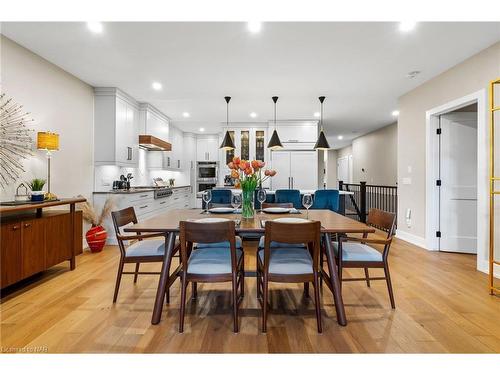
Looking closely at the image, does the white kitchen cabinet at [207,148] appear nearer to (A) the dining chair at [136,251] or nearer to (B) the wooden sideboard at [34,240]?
(B) the wooden sideboard at [34,240]

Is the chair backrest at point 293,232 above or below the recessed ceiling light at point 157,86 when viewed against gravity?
below

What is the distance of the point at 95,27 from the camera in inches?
113

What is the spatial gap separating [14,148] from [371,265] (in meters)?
3.93

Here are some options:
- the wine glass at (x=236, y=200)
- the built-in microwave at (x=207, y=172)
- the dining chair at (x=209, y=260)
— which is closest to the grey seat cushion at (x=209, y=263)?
the dining chair at (x=209, y=260)

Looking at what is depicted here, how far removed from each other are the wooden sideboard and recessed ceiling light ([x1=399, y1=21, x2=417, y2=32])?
396 centimetres

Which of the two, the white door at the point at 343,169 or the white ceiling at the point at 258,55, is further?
the white door at the point at 343,169

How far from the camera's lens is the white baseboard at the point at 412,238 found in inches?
178

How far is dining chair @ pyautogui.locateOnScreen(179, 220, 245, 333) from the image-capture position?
1968 millimetres

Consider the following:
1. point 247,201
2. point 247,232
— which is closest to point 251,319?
point 247,232

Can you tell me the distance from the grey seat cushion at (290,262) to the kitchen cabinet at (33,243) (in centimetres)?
224

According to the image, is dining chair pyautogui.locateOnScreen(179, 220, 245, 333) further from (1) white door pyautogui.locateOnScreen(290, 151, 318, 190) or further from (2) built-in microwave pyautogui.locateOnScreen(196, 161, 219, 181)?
(2) built-in microwave pyautogui.locateOnScreen(196, 161, 219, 181)

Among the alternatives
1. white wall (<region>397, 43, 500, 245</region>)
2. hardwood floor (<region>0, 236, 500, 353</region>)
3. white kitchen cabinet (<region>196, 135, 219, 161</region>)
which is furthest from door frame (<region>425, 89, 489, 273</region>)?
white kitchen cabinet (<region>196, 135, 219, 161</region>)

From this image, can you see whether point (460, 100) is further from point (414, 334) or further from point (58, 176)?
point (58, 176)

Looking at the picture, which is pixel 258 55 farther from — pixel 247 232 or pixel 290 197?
pixel 247 232
